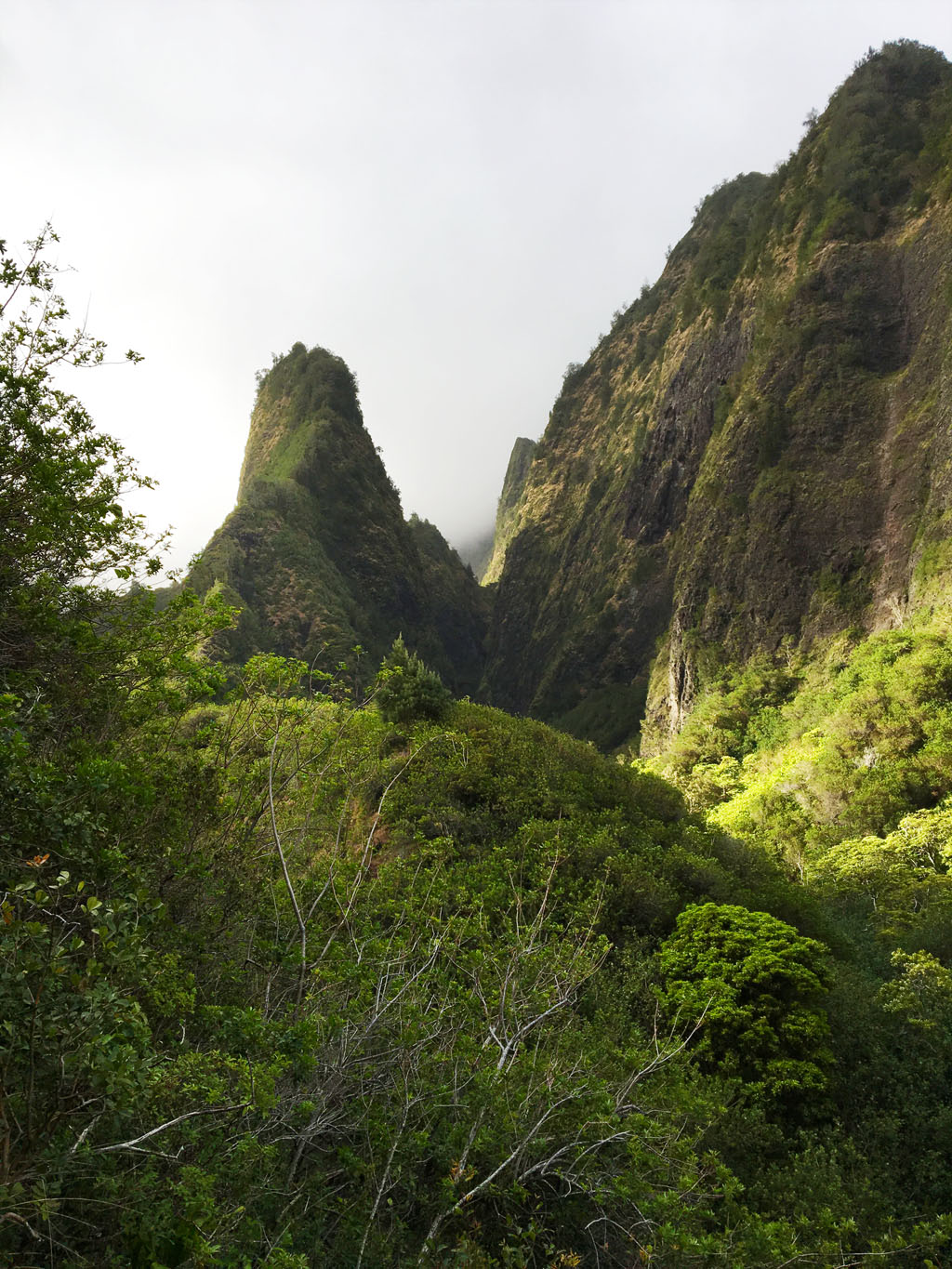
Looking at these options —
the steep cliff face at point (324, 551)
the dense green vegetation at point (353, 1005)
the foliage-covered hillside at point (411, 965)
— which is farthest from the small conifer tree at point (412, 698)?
the steep cliff face at point (324, 551)

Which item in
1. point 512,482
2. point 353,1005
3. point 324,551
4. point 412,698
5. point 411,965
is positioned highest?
point 512,482

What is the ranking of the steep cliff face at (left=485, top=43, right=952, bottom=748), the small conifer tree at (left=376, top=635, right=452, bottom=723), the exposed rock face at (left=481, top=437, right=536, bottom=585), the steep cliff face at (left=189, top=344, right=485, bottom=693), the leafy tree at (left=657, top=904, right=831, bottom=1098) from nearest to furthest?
the leafy tree at (left=657, top=904, right=831, bottom=1098) < the small conifer tree at (left=376, top=635, right=452, bottom=723) < the steep cliff face at (left=485, top=43, right=952, bottom=748) < the steep cliff face at (left=189, top=344, right=485, bottom=693) < the exposed rock face at (left=481, top=437, right=536, bottom=585)

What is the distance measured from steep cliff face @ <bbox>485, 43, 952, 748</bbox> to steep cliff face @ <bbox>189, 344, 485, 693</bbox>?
18.8 meters

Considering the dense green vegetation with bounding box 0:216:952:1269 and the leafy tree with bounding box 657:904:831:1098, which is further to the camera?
the leafy tree with bounding box 657:904:831:1098

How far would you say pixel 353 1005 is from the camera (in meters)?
4.61

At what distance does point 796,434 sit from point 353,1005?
1691 inches

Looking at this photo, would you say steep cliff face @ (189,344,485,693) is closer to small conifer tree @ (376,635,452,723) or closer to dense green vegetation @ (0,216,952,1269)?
small conifer tree @ (376,635,452,723)

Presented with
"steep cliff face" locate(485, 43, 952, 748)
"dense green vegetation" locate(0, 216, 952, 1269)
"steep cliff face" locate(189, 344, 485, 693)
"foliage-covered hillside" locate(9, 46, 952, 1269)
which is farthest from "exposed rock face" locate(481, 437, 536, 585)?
"dense green vegetation" locate(0, 216, 952, 1269)

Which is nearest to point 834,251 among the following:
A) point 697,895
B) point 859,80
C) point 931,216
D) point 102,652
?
point 931,216

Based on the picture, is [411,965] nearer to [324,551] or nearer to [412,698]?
[412,698]

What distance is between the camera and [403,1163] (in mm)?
3781

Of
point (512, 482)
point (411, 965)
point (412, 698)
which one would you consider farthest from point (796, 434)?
point (512, 482)

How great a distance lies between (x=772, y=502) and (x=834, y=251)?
54.4ft

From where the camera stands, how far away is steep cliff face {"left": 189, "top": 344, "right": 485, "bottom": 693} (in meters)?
55.7
